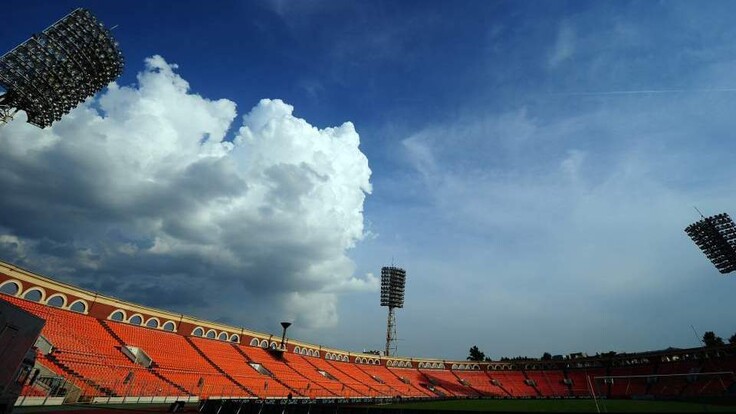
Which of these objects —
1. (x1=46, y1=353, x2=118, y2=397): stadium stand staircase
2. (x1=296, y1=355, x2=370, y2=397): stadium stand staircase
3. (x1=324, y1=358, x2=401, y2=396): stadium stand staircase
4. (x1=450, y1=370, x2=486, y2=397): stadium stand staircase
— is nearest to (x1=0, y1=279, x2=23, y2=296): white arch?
(x1=46, y1=353, x2=118, y2=397): stadium stand staircase

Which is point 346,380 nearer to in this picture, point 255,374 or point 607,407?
point 255,374

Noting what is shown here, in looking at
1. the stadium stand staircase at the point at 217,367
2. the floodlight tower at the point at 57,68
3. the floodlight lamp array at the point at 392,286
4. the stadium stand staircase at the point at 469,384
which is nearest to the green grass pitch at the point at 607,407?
the stadium stand staircase at the point at 217,367

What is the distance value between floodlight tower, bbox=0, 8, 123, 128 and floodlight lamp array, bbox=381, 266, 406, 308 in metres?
61.9

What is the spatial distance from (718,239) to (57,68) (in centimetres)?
7485

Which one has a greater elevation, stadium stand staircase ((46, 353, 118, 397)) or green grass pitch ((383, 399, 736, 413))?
green grass pitch ((383, 399, 736, 413))

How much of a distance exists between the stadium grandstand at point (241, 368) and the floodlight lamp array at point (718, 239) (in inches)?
621

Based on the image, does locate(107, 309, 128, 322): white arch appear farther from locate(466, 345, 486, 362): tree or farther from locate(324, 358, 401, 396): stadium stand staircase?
locate(466, 345, 486, 362): tree

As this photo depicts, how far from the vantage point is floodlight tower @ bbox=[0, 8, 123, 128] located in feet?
83.6

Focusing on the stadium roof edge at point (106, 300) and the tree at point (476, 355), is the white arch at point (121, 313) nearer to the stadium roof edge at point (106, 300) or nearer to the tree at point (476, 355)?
the stadium roof edge at point (106, 300)

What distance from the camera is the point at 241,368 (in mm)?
39688

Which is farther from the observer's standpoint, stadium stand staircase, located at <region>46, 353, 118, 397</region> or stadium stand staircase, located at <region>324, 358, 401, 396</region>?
stadium stand staircase, located at <region>324, 358, 401, 396</region>

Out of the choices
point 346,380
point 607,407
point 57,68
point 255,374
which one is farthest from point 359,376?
point 57,68

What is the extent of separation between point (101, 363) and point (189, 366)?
888 cm

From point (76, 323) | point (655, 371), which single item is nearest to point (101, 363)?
point (76, 323)
